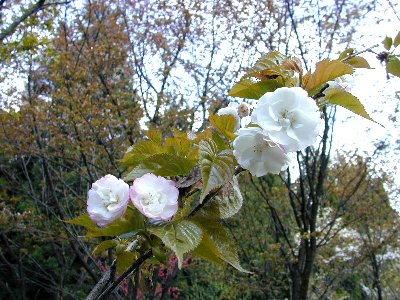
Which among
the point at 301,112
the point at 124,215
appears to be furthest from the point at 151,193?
the point at 301,112

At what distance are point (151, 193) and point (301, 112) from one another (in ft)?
0.86

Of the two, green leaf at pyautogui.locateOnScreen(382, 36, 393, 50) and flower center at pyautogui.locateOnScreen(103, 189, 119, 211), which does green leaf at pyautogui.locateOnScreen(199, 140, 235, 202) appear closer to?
flower center at pyautogui.locateOnScreen(103, 189, 119, 211)

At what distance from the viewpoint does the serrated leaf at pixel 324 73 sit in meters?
0.77

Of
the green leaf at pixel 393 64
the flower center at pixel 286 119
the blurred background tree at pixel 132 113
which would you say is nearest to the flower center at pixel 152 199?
the flower center at pixel 286 119

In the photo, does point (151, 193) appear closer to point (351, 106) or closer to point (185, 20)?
point (351, 106)

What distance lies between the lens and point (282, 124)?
71cm

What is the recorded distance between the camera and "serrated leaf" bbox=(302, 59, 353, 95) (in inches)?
30.2

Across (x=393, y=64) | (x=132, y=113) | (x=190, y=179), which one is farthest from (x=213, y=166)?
(x=132, y=113)

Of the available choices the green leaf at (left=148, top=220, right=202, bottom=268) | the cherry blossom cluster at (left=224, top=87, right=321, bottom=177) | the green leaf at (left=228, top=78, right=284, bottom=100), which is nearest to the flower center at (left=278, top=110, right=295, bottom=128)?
the cherry blossom cluster at (left=224, top=87, right=321, bottom=177)

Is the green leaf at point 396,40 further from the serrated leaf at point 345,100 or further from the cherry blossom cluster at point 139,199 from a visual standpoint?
the cherry blossom cluster at point 139,199

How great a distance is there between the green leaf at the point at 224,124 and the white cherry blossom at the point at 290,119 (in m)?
0.11

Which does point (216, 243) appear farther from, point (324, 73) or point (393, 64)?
point (393, 64)

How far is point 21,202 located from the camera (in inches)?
317

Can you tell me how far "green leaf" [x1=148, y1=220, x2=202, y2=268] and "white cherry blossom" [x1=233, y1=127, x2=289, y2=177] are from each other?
0.13 metres
